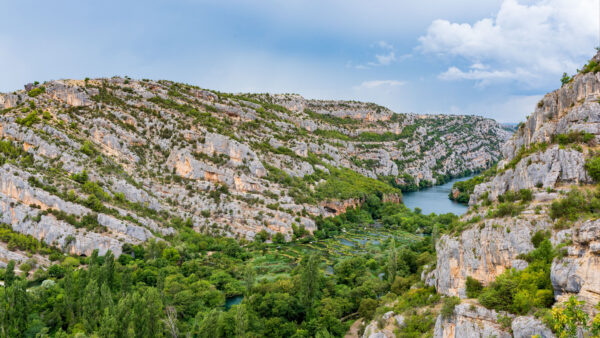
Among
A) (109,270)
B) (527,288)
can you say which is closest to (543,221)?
(527,288)

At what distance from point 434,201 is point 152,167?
106 m

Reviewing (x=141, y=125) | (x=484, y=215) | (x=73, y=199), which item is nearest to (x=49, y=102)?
(x=141, y=125)

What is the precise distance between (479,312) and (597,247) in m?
7.74

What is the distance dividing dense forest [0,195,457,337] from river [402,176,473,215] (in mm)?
53965

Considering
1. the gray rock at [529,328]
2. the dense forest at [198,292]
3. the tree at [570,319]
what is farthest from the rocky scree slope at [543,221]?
the dense forest at [198,292]

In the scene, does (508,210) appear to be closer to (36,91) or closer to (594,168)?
(594,168)

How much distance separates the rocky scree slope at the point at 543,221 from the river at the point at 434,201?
8127 cm

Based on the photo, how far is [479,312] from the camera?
20.9 m

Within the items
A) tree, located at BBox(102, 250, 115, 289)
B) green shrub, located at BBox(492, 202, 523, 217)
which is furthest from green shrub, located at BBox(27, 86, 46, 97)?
green shrub, located at BBox(492, 202, 523, 217)

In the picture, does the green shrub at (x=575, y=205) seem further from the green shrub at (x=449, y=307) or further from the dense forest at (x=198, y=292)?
Result: the dense forest at (x=198, y=292)

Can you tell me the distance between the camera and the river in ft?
377

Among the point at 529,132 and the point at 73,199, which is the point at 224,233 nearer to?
the point at 73,199

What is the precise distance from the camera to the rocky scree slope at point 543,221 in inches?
704

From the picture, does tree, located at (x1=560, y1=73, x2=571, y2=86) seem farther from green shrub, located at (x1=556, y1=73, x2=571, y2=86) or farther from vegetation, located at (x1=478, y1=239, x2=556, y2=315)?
vegetation, located at (x1=478, y1=239, x2=556, y2=315)
